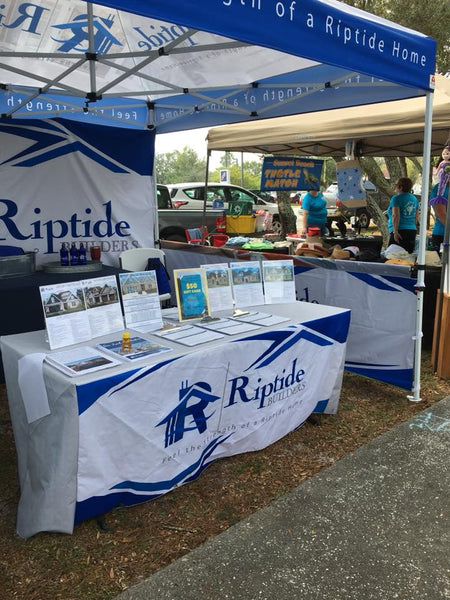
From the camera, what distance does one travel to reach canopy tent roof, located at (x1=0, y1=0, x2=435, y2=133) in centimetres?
222

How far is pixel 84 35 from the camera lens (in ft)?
12.9

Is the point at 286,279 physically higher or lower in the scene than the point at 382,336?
higher

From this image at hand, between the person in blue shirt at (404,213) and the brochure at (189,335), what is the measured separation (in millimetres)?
4599

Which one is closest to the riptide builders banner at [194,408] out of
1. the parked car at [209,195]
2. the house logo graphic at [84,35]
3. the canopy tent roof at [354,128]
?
the house logo graphic at [84,35]

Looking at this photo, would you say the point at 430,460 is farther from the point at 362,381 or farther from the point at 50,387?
the point at 50,387

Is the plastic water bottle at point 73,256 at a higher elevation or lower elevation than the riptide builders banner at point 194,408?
higher

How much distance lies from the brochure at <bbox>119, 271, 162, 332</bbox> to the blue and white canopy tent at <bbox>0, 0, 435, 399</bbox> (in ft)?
4.28

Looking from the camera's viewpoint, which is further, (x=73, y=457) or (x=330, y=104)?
(x=330, y=104)

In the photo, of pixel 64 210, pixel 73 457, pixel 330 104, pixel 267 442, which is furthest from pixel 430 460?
pixel 64 210

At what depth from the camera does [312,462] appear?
299cm

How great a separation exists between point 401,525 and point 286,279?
1783 millimetres

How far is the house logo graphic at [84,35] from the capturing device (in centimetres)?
369

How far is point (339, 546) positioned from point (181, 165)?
324ft

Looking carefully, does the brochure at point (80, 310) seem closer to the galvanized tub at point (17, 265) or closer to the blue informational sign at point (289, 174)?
the galvanized tub at point (17, 265)
